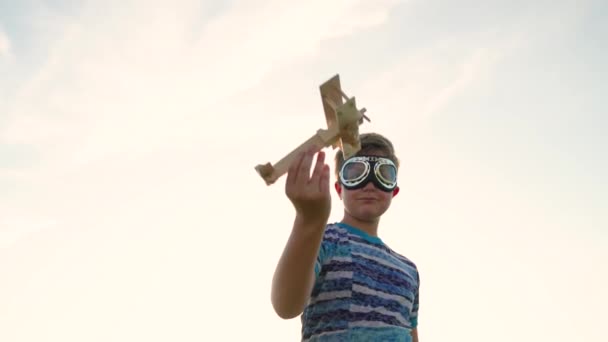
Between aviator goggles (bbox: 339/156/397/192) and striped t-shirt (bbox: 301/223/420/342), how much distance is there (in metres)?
0.54

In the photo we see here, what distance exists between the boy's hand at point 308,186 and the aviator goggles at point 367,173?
2189 mm

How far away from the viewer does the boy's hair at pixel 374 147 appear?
19.1ft

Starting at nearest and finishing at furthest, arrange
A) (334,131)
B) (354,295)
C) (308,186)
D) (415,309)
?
(308,186) < (334,131) < (354,295) < (415,309)

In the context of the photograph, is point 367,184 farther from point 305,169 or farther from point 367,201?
point 305,169

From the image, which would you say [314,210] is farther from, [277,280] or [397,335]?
[397,335]

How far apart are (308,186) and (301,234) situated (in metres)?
0.38

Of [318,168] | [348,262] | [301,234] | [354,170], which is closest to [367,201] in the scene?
[354,170]

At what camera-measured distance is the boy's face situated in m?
5.29

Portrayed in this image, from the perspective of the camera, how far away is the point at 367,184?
5410 mm

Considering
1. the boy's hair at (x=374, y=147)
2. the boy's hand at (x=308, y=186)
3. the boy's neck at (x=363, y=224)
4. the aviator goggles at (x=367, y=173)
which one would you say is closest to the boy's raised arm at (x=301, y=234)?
the boy's hand at (x=308, y=186)

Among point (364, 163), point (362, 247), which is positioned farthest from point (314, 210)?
point (364, 163)

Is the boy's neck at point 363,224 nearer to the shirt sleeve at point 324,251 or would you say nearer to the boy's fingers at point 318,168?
the shirt sleeve at point 324,251

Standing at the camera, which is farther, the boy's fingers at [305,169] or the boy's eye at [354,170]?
the boy's eye at [354,170]

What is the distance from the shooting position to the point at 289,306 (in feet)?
12.3
